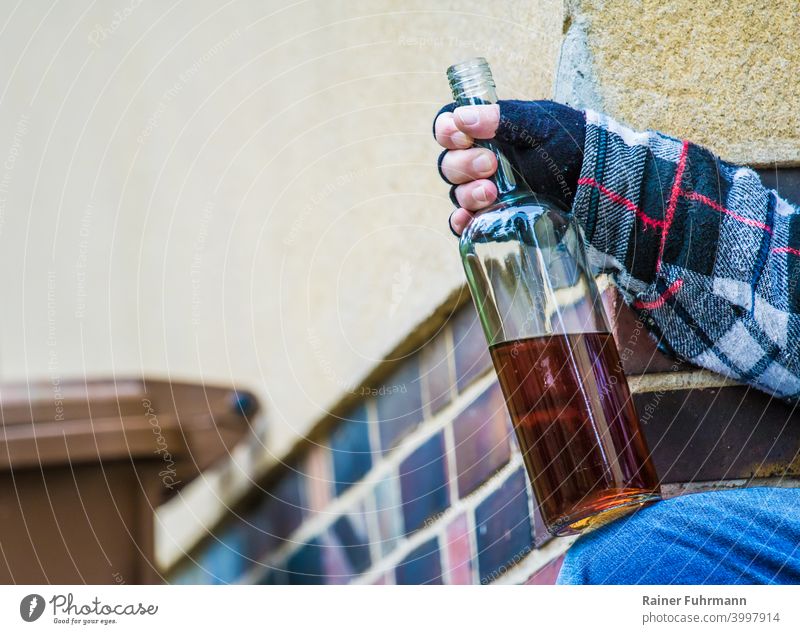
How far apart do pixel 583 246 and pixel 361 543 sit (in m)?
0.35

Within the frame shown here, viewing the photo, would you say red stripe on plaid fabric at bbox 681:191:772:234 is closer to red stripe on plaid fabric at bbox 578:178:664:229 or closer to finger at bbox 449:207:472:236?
red stripe on plaid fabric at bbox 578:178:664:229

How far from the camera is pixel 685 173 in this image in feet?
1.60

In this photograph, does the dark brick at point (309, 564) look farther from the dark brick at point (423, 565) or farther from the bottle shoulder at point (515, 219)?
the bottle shoulder at point (515, 219)

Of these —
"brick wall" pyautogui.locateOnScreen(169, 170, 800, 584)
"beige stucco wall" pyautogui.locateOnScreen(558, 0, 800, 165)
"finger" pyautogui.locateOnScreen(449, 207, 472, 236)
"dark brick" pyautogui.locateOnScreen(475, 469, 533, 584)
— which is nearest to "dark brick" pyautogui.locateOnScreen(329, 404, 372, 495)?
"brick wall" pyautogui.locateOnScreen(169, 170, 800, 584)

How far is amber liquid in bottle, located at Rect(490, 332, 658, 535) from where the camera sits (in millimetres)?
430

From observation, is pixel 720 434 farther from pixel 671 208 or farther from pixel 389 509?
pixel 389 509

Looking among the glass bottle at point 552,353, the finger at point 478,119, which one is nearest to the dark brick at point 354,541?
the glass bottle at point 552,353

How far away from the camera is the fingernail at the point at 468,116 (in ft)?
1.51

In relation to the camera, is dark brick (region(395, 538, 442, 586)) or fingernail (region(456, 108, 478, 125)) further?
dark brick (region(395, 538, 442, 586))

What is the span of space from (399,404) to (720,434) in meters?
0.26

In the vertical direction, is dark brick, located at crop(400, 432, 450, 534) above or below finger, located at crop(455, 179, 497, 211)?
below

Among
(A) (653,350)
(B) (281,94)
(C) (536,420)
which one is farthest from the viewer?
(B) (281,94)
